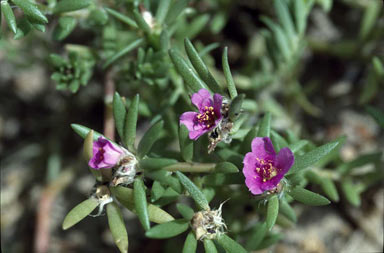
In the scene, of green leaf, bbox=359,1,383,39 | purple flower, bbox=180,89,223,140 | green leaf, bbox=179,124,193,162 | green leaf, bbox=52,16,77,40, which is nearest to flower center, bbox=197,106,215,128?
purple flower, bbox=180,89,223,140

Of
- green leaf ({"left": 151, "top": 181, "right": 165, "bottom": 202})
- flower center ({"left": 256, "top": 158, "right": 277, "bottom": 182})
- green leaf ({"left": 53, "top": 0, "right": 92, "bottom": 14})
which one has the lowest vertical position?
green leaf ({"left": 151, "top": 181, "right": 165, "bottom": 202})

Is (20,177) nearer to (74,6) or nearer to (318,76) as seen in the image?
(74,6)

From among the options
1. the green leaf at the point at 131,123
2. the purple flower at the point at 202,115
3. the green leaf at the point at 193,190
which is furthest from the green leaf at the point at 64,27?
the green leaf at the point at 193,190

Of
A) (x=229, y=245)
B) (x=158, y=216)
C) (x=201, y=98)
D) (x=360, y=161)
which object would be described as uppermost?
(x=201, y=98)

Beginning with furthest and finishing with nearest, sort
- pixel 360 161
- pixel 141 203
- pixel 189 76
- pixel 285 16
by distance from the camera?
pixel 285 16
pixel 360 161
pixel 189 76
pixel 141 203

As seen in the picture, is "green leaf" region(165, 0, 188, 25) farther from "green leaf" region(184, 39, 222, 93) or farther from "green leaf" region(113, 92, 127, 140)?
"green leaf" region(113, 92, 127, 140)

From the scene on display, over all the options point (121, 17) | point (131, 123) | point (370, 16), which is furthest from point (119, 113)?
point (370, 16)

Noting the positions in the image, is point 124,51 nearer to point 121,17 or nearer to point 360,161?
point 121,17
